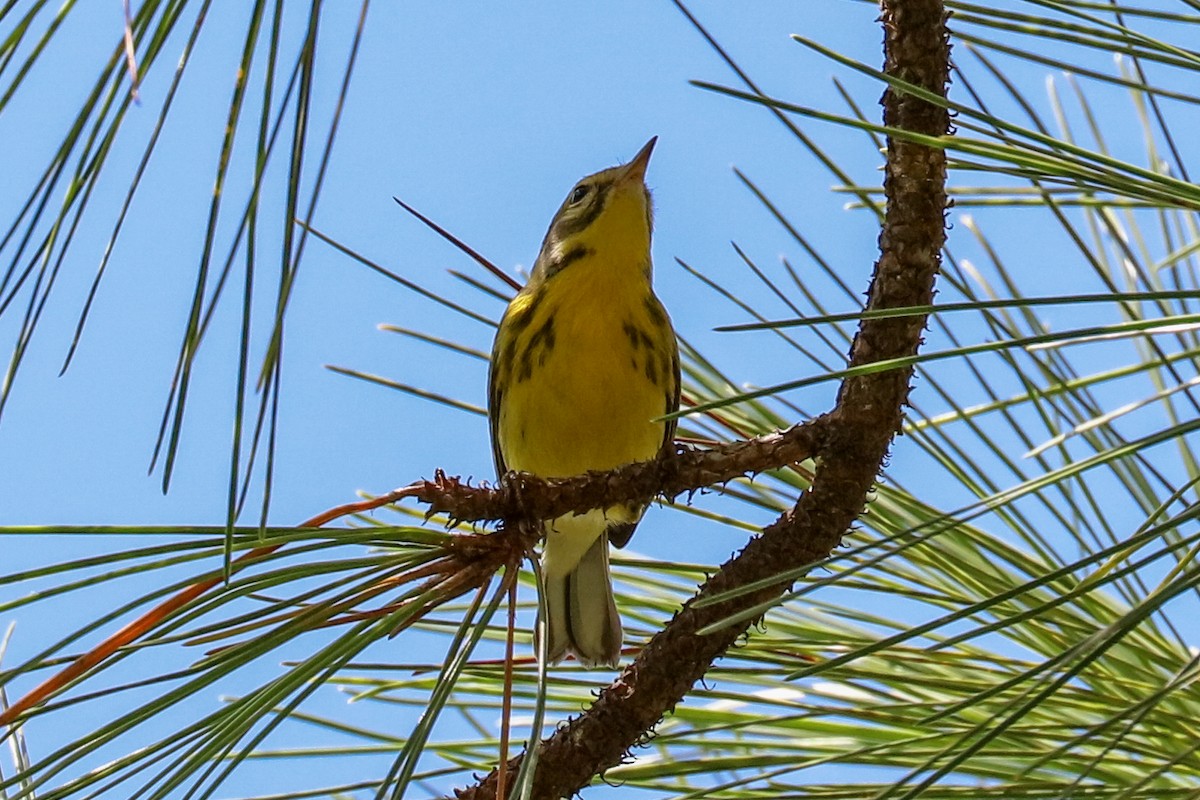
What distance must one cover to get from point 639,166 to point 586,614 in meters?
1.05

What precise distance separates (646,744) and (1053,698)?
16.8 inches

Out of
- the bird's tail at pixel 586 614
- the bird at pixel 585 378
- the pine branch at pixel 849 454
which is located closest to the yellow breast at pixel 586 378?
the bird at pixel 585 378

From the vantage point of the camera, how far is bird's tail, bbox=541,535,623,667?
6.95ft

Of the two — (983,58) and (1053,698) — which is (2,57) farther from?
(1053,698)

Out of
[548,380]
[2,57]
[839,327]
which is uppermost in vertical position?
[548,380]

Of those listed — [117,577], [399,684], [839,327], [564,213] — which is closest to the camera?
[117,577]

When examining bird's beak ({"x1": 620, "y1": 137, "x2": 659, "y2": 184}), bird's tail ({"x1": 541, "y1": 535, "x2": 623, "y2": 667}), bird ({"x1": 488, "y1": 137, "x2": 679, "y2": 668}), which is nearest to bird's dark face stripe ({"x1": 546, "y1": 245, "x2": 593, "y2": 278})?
bird ({"x1": 488, "y1": 137, "x2": 679, "y2": 668})

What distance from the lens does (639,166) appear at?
2.90 metres

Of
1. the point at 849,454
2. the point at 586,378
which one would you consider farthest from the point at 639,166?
the point at 849,454

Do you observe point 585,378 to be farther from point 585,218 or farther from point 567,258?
point 585,218

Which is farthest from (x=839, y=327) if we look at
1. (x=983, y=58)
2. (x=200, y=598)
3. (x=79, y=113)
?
(x=79, y=113)

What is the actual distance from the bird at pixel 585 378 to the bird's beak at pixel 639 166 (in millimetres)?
23

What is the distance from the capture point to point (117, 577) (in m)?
1.02

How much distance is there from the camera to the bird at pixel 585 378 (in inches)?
99.2
